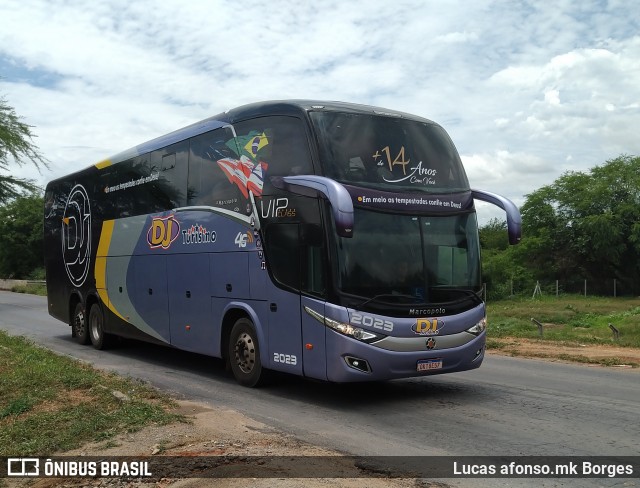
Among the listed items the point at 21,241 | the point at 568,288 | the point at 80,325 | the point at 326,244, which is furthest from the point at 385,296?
the point at 21,241

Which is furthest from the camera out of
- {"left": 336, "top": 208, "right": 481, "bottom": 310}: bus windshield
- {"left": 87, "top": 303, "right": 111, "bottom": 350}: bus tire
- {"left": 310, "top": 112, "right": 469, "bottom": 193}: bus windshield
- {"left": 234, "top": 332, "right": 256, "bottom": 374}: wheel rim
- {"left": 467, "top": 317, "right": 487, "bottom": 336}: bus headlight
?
{"left": 87, "top": 303, "right": 111, "bottom": 350}: bus tire

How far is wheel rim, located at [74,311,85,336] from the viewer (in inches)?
651

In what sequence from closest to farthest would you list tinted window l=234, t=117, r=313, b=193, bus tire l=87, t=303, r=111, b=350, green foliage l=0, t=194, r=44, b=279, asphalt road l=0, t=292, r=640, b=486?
asphalt road l=0, t=292, r=640, b=486
tinted window l=234, t=117, r=313, b=193
bus tire l=87, t=303, r=111, b=350
green foliage l=0, t=194, r=44, b=279

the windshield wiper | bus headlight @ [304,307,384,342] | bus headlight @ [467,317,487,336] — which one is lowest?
bus headlight @ [467,317,487,336]

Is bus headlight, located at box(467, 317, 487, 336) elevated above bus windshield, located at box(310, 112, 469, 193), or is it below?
below

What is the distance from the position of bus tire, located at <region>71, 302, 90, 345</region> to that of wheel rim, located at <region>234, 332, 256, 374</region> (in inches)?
288

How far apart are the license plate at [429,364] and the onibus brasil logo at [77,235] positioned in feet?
32.1

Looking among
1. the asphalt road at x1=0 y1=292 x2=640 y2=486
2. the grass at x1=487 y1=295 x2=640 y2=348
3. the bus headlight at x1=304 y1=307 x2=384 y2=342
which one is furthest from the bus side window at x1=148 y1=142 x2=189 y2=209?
the grass at x1=487 y1=295 x2=640 y2=348

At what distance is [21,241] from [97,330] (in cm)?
5204

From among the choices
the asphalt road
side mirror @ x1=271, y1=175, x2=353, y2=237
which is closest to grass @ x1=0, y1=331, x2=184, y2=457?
the asphalt road

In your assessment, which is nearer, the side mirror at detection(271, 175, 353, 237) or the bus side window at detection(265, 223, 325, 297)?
the side mirror at detection(271, 175, 353, 237)

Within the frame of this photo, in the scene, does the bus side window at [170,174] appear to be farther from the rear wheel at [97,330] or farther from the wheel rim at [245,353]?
the rear wheel at [97,330]

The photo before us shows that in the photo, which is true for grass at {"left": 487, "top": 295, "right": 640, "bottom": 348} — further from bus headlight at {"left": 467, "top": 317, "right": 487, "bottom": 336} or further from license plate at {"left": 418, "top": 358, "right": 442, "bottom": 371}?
license plate at {"left": 418, "top": 358, "right": 442, "bottom": 371}

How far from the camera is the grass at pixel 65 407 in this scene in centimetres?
698
